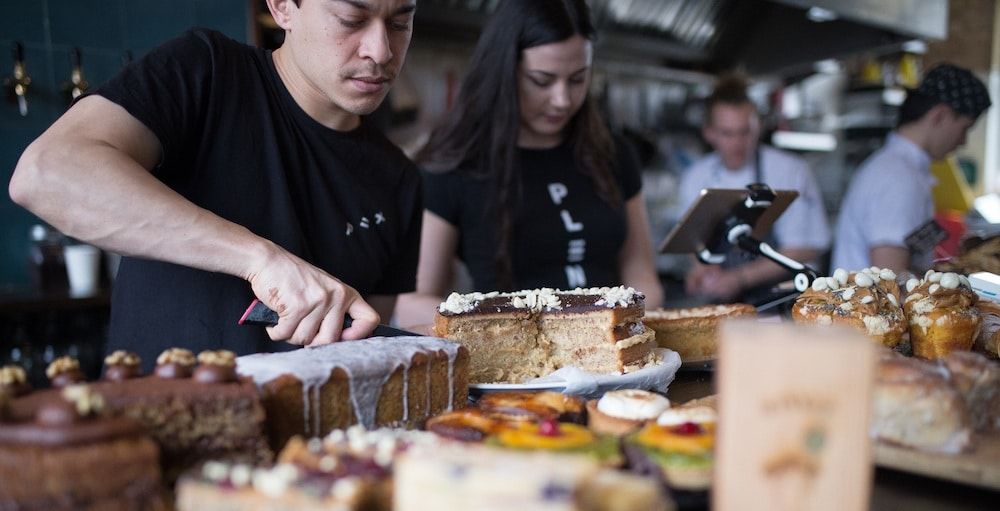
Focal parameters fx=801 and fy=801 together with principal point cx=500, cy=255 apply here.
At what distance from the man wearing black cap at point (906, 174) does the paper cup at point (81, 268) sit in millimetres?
4452

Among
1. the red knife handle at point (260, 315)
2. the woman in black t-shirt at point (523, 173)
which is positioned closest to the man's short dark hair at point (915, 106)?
the woman in black t-shirt at point (523, 173)

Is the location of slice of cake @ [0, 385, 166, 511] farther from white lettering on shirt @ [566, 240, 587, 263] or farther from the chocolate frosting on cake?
white lettering on shirt @ [566, 240, 587, 263]

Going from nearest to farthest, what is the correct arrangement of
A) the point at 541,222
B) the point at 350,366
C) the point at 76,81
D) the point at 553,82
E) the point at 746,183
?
the point at 350,366 < the point at 553,82 < the point at 541,222 < the point at 76,81 < the point at 746,183

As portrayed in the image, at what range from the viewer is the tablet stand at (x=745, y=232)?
8.42 ft

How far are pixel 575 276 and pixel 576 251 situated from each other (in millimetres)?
110

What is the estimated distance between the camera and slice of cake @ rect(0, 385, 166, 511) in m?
1.02

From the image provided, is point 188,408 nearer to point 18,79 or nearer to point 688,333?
point 688,333

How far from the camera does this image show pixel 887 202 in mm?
4500

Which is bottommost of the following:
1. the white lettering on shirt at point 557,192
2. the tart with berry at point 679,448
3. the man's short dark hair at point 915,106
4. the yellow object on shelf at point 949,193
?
the tart with berry at point 679,448

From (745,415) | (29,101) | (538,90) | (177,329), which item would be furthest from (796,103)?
(745,415)

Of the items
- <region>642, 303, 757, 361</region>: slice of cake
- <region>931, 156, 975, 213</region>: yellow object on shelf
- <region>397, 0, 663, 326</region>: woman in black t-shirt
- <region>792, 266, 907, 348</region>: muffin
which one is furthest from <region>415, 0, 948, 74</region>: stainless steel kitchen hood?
<region>792, 266, 907, 348</region>: muffin

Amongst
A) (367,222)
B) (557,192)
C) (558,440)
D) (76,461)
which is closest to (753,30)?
(557,192)

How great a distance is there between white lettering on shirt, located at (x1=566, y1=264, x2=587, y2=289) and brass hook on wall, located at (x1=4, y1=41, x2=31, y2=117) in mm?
3526

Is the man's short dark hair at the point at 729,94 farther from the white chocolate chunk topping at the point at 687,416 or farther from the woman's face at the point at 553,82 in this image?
the white chocolate chunk topping at the point at 687,416
